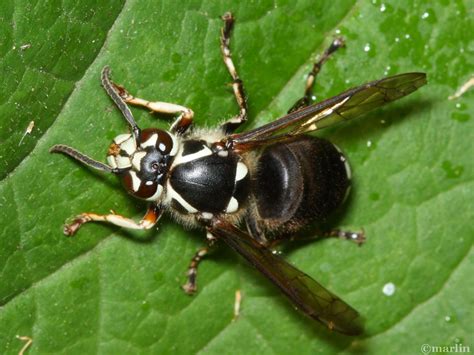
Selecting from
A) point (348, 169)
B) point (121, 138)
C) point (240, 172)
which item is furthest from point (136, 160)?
point (348, 169)

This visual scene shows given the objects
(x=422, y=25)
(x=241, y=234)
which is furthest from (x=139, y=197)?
(x=422, y=25)

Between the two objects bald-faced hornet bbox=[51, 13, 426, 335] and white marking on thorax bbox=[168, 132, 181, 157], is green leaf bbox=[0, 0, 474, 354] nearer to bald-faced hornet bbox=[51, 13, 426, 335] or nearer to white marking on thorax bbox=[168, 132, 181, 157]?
bald-faced hornet bbox=[51, 13, 426, 335]

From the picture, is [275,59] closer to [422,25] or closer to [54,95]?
[422,25]

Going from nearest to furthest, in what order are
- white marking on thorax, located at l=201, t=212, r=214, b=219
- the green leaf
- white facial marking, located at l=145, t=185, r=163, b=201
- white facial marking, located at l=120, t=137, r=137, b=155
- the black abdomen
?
the green leaf → white facial marking, located at l=120, t=137, r=137, b=155 → white facial marking, located at l=145, t=185, r=163, b=201 → white marking on thorax, located at l=201, t=212, r=214, b=219 → the black abdomen

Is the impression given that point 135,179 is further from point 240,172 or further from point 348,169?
point 348,169

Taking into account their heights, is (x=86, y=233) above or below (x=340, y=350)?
above

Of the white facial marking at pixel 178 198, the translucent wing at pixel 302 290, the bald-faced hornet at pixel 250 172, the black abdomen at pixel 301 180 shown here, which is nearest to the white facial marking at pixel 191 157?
the bald-faced hornet at pixel 250 172

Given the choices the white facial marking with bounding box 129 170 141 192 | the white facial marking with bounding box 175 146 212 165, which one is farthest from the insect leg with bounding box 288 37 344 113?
the white facial marking with bounding box 129 170 141 192
